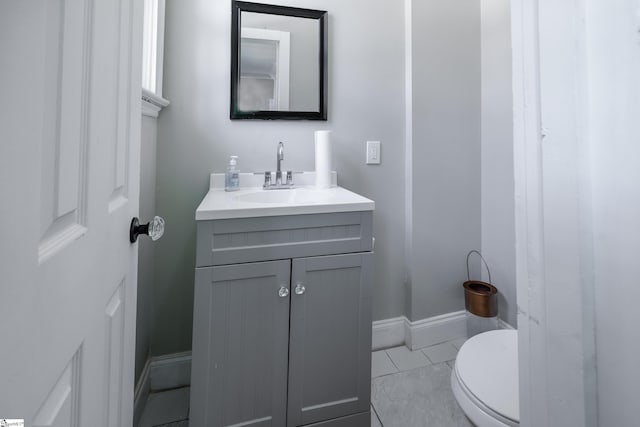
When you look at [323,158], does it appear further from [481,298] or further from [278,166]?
[481,298]

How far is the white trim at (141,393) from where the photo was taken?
45.4 inches

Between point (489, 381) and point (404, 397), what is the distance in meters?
0.62

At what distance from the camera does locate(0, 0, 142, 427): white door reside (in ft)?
0.86

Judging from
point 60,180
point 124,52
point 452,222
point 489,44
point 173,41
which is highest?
point 489,44

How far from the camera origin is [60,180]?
1.14ft

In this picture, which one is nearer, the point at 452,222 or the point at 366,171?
the point at 366,171

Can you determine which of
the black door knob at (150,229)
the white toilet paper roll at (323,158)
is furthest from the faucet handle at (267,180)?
the black door knob at (150,229)

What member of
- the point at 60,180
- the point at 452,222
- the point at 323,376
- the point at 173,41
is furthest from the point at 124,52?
the point at 452,222

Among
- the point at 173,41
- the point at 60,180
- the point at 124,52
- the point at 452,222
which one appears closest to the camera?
the point at 60,180

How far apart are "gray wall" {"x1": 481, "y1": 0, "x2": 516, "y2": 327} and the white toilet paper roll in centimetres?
99

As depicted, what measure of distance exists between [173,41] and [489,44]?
1704 millimetres

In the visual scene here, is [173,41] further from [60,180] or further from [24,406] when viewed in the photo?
[24,406]

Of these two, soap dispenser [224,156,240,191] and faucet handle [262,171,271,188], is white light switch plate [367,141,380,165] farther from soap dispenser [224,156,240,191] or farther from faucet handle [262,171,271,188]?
soap dispenser [224,156,240,191]

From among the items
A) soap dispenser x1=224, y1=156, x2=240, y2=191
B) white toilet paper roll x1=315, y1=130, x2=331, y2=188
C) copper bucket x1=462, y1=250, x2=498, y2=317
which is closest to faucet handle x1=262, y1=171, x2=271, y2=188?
soap dispenser x1=224, y1=156, x2=240, y2=191
